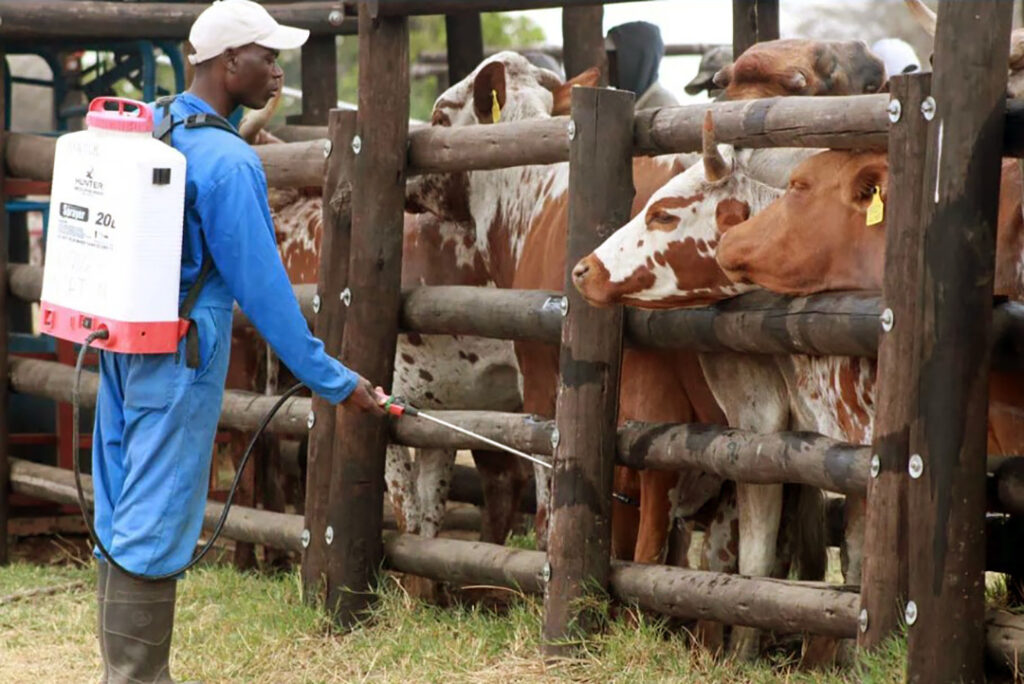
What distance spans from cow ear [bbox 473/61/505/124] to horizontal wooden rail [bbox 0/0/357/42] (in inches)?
40.0

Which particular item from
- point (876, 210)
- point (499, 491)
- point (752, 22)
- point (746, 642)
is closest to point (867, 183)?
point (876, 210)

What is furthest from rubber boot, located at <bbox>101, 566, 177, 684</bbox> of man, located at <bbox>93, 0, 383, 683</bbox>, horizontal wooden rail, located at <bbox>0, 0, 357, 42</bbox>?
horizontal wooden rail, located at <bbox>0, 0, 357, 42</bbox>

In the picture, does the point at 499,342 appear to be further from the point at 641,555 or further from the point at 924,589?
the point at 924,589

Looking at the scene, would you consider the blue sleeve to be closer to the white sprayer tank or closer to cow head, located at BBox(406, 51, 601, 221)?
the white sprayer tank

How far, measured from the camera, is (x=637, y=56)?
351 inches

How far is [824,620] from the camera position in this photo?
4.42 m

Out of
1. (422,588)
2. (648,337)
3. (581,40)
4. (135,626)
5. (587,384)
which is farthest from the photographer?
(581,40)

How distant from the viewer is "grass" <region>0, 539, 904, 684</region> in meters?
4.88

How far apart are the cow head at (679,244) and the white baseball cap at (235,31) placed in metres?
1.12

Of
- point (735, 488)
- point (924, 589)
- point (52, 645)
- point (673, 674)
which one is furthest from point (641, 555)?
point (52, 645)

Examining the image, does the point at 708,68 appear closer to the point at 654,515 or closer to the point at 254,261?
the point at 654,515

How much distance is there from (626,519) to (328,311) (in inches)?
52.1

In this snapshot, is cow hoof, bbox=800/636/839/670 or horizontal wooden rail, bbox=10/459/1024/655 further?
cow hoof, bbox=800/636/839/670

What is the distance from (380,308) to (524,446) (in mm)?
828
